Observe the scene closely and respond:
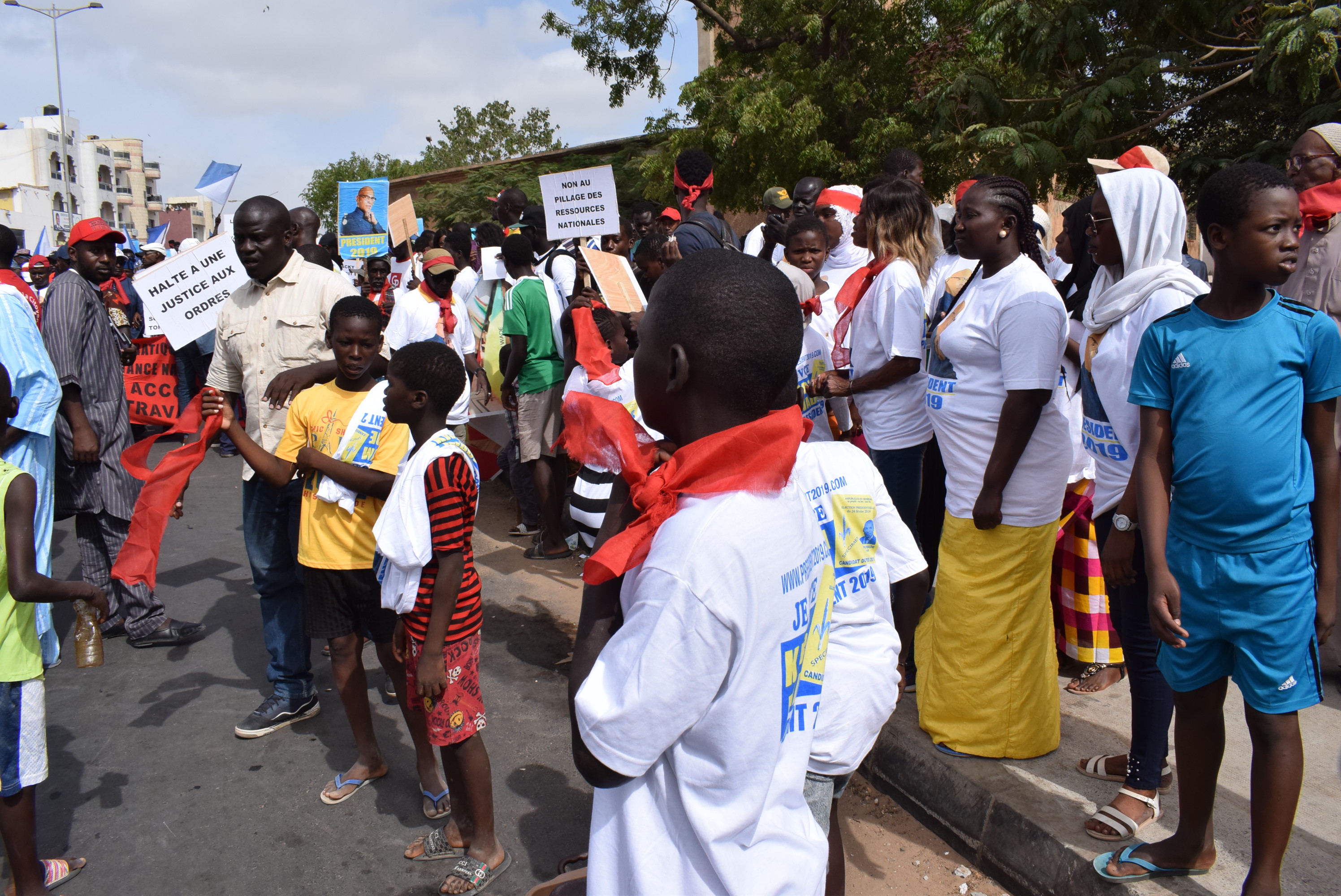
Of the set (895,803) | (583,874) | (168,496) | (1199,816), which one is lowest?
(895,803)

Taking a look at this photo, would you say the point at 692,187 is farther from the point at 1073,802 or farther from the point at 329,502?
the point at 1073,802

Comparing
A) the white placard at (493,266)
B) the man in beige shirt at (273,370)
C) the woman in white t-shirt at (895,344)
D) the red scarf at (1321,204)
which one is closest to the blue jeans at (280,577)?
the man in beige shirt at (273,370)

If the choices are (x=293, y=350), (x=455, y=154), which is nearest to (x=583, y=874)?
(x=293, y=350)

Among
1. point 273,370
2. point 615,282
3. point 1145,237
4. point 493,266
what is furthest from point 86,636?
point 493,266

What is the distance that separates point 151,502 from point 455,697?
148 centimetres

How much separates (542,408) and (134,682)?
2767 millimetres

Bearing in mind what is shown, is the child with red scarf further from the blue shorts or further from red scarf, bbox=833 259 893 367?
red scarf, bbox=833 259 893 367

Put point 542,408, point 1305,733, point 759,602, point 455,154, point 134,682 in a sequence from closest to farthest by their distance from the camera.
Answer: point 759,602
point 1305,733
point 134,682
point 542,408
point 455,154

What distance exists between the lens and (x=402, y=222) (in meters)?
9.09

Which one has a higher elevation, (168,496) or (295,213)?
(295,213)

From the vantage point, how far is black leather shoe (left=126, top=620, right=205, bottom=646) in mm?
4930

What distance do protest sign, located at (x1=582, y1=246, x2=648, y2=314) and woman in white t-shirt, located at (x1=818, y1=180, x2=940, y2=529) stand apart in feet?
3.37

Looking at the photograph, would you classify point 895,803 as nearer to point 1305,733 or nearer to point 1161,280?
point 1305,733

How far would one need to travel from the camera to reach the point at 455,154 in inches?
1932
